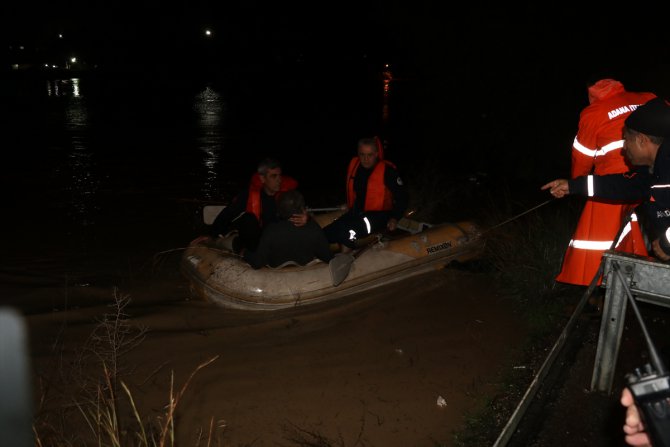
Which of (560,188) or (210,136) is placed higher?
(560,188)

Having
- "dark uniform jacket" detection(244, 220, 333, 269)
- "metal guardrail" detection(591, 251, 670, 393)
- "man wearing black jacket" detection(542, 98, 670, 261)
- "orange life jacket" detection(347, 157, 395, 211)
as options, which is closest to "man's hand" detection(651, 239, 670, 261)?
"man wearing black jacket" detection(542, 98, 670, 261)

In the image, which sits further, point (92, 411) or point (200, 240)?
point (200, 240)

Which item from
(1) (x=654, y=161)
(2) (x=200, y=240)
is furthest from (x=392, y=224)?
(1) (x=654, y=161)

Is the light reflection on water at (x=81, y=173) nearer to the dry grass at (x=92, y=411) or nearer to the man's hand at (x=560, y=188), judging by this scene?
the dry grass at (x=92, y=411)

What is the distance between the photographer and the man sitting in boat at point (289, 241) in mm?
5266

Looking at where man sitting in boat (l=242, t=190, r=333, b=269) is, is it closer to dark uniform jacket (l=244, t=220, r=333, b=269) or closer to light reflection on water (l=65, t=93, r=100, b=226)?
dark uniform jacket (l=244, t=220, r=333, b=269)

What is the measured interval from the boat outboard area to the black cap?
3020 mm

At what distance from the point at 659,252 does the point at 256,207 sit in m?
3.95

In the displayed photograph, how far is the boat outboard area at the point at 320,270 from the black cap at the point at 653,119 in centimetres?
302

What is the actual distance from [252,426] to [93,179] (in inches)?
409

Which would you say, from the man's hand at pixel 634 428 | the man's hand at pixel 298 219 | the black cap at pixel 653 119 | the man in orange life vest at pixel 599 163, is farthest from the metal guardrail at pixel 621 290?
the man's hand at pixel 298 219

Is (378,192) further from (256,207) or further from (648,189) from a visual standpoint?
(648,189)

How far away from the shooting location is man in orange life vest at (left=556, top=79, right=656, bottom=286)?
3.77 meters

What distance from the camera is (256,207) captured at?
6.00m
